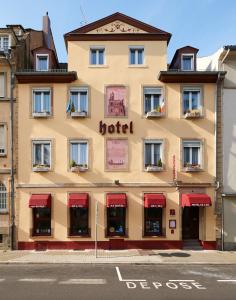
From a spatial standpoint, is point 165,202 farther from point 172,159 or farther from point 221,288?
point 221,288

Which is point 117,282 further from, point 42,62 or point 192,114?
point 42,62

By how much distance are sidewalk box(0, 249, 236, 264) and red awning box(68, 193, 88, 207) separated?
3.15 m

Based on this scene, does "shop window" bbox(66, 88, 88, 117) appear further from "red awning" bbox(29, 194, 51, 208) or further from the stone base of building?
the stone base of building

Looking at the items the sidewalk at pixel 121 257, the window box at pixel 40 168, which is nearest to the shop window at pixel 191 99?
the sidewalk at pixel 121 257

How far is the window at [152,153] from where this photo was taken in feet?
80.4

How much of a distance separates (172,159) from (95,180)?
218 inches

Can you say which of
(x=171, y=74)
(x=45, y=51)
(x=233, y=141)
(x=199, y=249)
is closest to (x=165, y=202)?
(x=199, y=249)

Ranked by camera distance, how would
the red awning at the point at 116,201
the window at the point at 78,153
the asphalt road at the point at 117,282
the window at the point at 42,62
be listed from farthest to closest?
the window at the point at 42,62
the window at the point at 78,153
the red awning at the point at 116,201
the asphalt road at the point at 117,282

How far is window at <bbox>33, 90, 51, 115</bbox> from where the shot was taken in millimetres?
24672

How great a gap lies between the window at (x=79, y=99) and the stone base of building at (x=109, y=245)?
30.2ft

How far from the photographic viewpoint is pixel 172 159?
2439 centimetres

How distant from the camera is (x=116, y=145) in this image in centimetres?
2448

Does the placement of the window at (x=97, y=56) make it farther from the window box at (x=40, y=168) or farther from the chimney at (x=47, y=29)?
the chimney at (x=47, y=29)

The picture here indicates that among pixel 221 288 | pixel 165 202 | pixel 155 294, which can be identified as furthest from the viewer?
pixel 165 202
